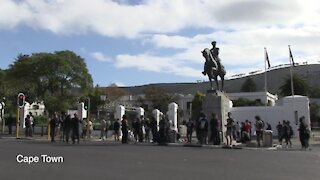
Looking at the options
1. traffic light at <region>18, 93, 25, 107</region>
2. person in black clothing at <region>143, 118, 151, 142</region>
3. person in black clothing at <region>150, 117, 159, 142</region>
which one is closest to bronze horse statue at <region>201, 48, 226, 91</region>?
person in black clothing at <region>150, 117, 159, 142</region>

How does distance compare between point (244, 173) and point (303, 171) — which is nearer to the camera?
point (244, 173)

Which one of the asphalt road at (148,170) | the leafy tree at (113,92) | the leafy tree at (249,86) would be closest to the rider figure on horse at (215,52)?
the asphalt road at (148,170)

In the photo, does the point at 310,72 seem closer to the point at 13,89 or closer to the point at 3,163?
the point at 13,89

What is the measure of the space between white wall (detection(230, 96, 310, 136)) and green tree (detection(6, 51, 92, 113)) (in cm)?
1728

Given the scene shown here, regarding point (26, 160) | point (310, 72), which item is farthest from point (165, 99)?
point (26, 160)

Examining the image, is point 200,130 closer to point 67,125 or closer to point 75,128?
point 75,128

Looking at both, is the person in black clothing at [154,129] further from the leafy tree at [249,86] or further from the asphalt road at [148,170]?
the leafy tree at [249,86]

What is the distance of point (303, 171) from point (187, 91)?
144622 mm

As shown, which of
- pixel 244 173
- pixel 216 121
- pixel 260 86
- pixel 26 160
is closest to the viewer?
pixel 244 173

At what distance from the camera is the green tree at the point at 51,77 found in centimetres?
4816

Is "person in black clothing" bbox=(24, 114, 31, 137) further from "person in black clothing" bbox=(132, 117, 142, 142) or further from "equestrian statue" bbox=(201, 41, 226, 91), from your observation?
"equestrian statue" bbox=(201, 41, 226, 91)

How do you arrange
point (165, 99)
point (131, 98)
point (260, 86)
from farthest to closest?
1. point (260, 86)
2. point (131, 98)
3. point (165, 99)

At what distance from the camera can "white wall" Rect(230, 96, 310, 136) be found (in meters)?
40.0

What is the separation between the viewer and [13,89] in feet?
167
